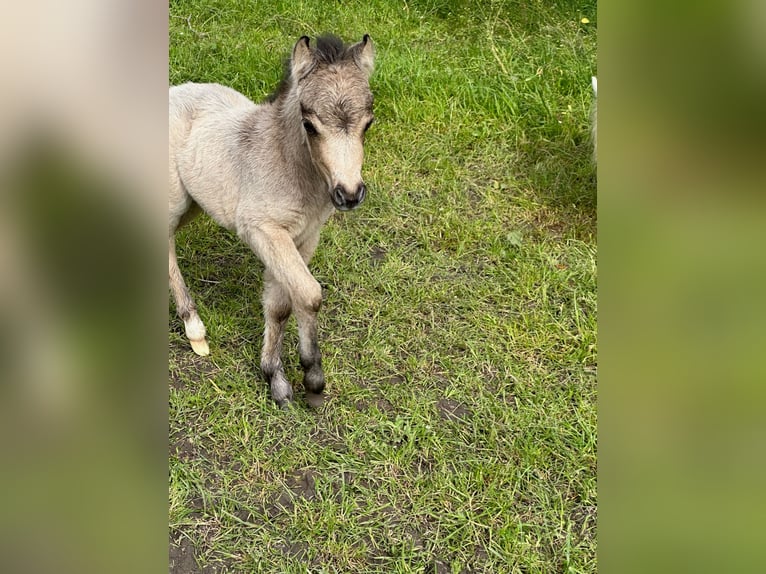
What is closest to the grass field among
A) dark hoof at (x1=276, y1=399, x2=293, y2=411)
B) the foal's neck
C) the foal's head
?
dark hoof at (x1=276, y1=399, x2=293, y2=411)

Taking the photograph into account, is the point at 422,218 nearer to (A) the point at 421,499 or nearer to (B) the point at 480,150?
(B) the point at 480,150

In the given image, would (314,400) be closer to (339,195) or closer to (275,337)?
(275,337)

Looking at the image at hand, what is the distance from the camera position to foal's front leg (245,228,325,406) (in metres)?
3.15

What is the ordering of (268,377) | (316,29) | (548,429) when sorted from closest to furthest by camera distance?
(548,429), (268,377), (316,29)

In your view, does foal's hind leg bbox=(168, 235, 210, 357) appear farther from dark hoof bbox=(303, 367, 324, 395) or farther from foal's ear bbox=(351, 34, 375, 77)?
foal's ear bbox=(351, 34, 375, 77)

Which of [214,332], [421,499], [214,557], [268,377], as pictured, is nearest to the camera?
[214,557]

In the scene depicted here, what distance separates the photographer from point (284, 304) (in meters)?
3.54

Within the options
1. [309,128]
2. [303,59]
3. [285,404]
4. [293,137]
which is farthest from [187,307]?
[303,59]

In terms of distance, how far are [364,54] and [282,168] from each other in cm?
65

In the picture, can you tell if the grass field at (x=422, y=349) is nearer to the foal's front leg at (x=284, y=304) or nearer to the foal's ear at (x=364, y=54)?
the foal's front leg at (x=284, y=304)

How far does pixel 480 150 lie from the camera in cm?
578
